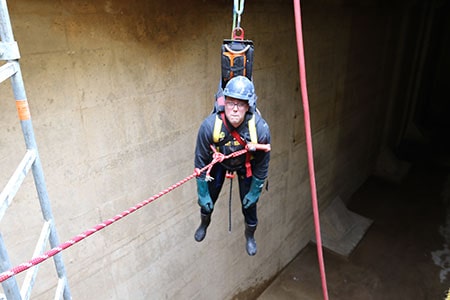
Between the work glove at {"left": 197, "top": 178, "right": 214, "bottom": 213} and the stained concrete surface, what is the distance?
15.0ft

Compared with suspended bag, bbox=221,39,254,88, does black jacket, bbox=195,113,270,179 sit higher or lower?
lower

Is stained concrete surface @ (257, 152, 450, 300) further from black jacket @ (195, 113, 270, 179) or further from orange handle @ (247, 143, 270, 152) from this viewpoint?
orange handle @ (247, 143, 270, 152)

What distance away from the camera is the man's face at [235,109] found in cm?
213

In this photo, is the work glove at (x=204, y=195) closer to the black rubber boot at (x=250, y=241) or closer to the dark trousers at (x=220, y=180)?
the dark trousers at (x=220, y=180)

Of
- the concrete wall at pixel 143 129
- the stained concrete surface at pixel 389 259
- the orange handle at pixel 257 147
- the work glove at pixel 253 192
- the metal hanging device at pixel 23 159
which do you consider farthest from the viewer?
the stained concrete surface at pixel 389 259

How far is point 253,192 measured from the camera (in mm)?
2594

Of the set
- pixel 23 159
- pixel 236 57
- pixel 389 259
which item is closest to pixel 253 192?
pixel 236 57

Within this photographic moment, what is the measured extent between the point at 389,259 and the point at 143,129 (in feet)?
20.5

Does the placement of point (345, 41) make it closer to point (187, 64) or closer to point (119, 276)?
point (187, 64)

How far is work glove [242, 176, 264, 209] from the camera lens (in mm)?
2521

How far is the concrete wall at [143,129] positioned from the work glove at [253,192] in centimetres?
150

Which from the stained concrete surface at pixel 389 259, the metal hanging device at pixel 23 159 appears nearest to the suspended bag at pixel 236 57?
the metal hanging device at pixel 23 159

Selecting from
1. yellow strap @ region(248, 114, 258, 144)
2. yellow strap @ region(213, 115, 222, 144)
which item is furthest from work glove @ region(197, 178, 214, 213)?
yellow strap @ region(248, 114, 258, 144)

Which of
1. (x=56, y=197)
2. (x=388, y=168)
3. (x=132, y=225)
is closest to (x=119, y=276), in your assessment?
(x=132, y=225)
